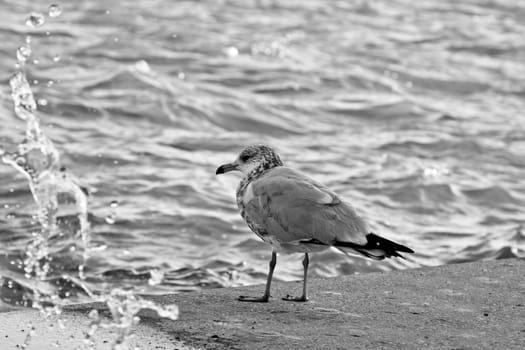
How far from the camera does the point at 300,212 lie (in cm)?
535

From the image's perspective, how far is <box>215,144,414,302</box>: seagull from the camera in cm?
520

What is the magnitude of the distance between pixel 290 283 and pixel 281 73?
7.89 meters

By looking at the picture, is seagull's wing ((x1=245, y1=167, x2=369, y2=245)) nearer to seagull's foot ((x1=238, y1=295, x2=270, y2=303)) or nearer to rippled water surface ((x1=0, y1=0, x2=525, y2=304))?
seagull's foot ((x1=238, y1=295, x2=270, y2=303))

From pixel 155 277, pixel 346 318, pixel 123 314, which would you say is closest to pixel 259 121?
pixel 155 277

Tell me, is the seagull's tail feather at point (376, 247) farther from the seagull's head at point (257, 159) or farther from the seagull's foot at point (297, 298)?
the seagull's head at point (257, 159)

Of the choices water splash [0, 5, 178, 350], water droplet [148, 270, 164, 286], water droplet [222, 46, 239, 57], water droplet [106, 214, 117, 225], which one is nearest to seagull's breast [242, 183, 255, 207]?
water splash [0, 5, 178, 350]

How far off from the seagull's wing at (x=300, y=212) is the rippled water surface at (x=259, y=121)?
6.03 ft

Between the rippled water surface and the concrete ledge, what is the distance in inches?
74.4

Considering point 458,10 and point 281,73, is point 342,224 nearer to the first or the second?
point 281,73

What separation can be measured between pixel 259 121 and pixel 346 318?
6.93 m

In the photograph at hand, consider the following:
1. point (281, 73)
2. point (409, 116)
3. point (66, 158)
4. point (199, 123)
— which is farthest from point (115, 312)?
point (281, 73)

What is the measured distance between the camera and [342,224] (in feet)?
17.2

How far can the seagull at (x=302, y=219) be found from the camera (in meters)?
5.20

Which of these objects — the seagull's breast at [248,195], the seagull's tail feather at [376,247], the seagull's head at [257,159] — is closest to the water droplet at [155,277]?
the seagull's head at [257,159]
